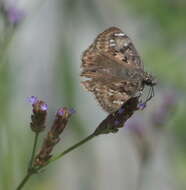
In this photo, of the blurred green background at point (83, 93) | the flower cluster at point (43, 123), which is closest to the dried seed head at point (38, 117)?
the flower cluster at point (43, 123)

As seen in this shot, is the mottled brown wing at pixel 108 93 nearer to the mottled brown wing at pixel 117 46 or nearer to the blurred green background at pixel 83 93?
the mottled brown wing at pixel 117 46

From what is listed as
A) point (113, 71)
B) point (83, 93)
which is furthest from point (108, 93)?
point (83, 93)

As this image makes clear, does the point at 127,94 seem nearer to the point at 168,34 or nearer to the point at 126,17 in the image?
the point at 168,34

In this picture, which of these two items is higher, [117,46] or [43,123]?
[117,46]

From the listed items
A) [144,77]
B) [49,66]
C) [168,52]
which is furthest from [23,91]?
[144,77]

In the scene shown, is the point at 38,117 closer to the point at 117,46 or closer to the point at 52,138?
the point at 52,138

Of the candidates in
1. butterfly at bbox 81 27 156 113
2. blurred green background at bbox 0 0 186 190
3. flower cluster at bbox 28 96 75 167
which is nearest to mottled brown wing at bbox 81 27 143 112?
butterfly at bbox 81 27 156 113
